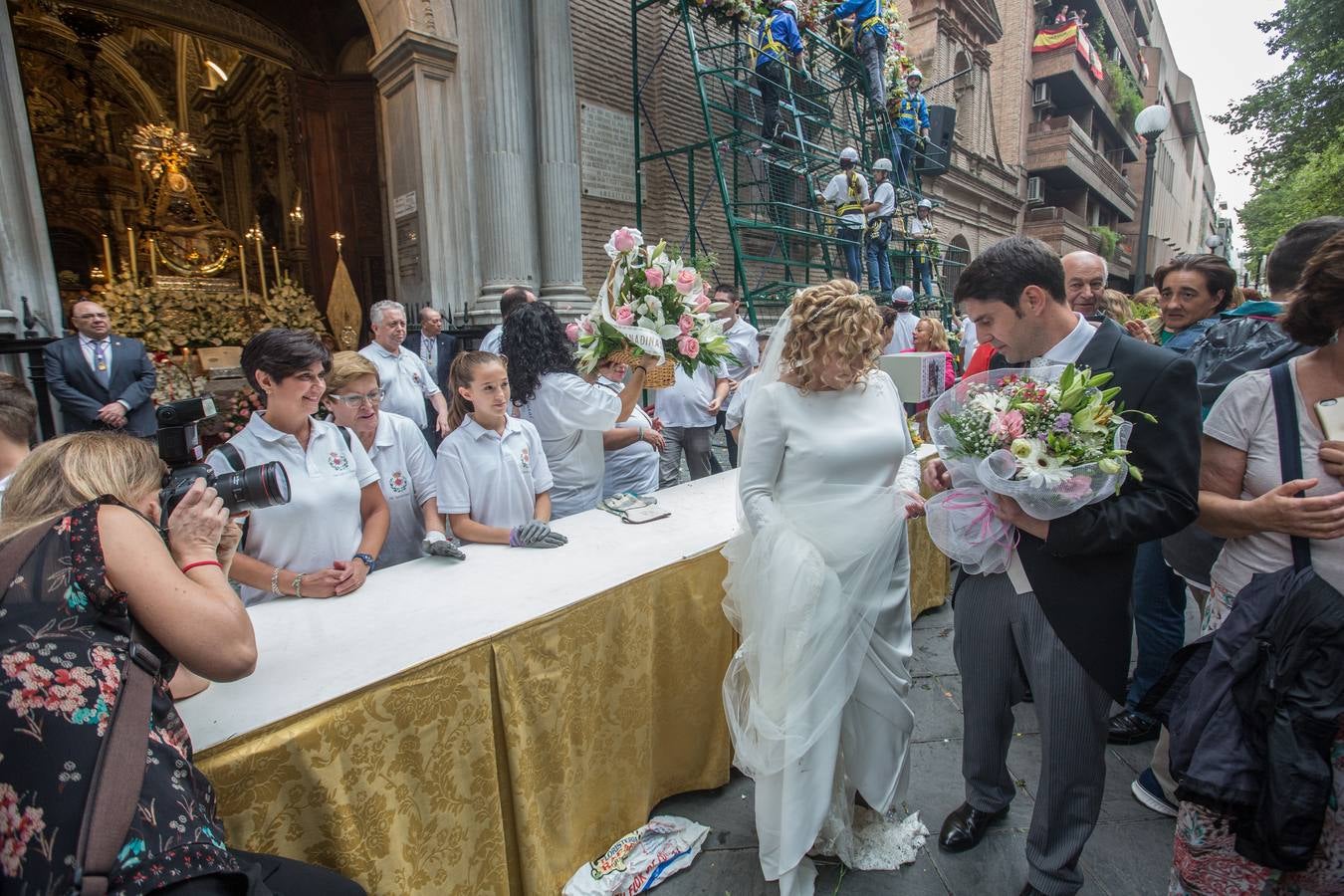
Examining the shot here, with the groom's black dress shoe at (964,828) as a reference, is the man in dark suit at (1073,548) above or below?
above

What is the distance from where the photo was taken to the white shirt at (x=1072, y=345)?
6.31ft

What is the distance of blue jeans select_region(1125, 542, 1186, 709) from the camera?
2986 millimetres

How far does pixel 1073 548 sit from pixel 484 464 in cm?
218

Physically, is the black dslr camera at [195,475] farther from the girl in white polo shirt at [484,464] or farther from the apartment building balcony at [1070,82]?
the apartment building balcony at [1070,82]

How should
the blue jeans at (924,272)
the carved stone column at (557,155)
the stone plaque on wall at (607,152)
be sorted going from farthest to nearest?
the blue jeans at (924,272) < the stone plaque on wall at (607,152) < the carved stone column at (557,155)

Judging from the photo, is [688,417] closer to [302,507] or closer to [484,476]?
[484,476]

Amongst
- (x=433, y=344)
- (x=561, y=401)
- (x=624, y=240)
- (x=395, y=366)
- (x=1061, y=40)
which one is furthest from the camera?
(x=1061, y=40)

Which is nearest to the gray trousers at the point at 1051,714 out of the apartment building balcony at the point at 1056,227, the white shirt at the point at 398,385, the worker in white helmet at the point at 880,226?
the white shirt at the point at 398,385

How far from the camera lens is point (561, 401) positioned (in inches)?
127

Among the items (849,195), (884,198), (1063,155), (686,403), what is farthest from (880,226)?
(1063,155)

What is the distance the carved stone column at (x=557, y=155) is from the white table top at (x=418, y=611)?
5298mm

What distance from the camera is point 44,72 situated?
30.7 feet

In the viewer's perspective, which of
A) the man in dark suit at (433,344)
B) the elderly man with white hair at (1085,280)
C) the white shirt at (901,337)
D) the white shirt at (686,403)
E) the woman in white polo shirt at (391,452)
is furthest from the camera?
the white shirt at (901,337)

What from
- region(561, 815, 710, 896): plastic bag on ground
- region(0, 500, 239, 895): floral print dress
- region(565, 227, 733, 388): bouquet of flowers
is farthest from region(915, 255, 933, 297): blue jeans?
region(0, 500, 239, 895): floral print dress
